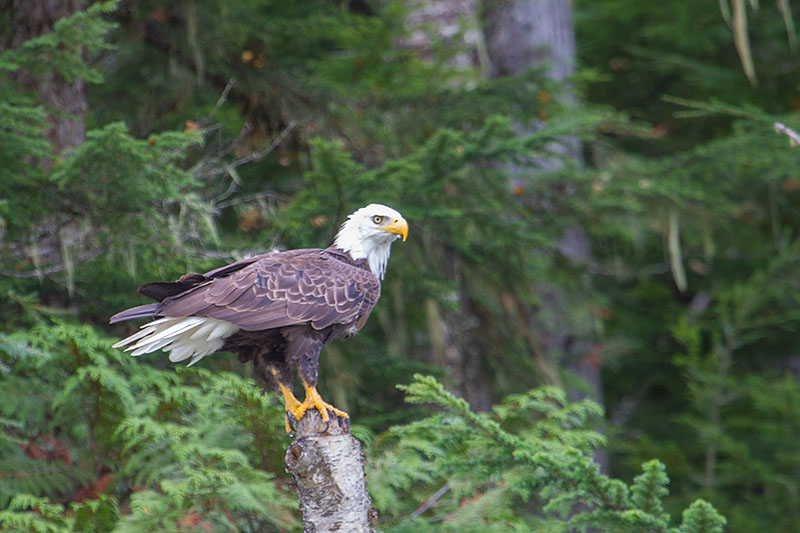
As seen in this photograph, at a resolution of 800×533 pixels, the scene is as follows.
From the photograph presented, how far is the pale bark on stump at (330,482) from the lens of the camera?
330 cm

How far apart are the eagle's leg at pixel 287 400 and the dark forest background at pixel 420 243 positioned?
0.14 meters

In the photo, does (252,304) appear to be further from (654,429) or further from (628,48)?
(654,429)

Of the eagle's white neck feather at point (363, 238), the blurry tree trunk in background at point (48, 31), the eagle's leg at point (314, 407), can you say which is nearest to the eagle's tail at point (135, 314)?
the eagle's leg at point (314, 407)

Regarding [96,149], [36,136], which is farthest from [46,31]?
[96,149]

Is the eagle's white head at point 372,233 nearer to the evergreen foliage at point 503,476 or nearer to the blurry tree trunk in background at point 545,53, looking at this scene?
the evergreen foliage at point 503,476

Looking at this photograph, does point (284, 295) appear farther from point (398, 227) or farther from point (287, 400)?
point (398, 227)

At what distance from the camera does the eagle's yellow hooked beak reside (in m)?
3.99

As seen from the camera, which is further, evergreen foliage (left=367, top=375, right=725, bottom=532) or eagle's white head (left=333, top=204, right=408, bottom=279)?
eagle's white head (left=333, top=204, right=408, bottom=279)

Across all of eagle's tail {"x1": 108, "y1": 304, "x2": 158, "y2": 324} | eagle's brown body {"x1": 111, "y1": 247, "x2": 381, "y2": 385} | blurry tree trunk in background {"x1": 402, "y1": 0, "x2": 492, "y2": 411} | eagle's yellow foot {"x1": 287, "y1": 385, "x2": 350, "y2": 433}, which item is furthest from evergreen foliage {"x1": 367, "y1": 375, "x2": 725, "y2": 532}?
blurry tree trunk in background {"x1": 402, "y1": 0, "x2": 492, "y2": 411}

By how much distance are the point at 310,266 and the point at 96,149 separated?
3.89 ft

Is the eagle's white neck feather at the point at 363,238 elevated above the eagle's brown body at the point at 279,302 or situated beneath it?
elevated above

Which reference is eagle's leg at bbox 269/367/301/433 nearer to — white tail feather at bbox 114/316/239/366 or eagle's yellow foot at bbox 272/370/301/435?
eagle's yellow foot at bbox 272/370/301/435

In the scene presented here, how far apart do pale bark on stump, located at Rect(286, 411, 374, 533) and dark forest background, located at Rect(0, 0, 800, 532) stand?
469 mm

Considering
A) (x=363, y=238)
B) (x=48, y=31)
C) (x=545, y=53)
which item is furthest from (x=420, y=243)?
(x=545, y=53)
